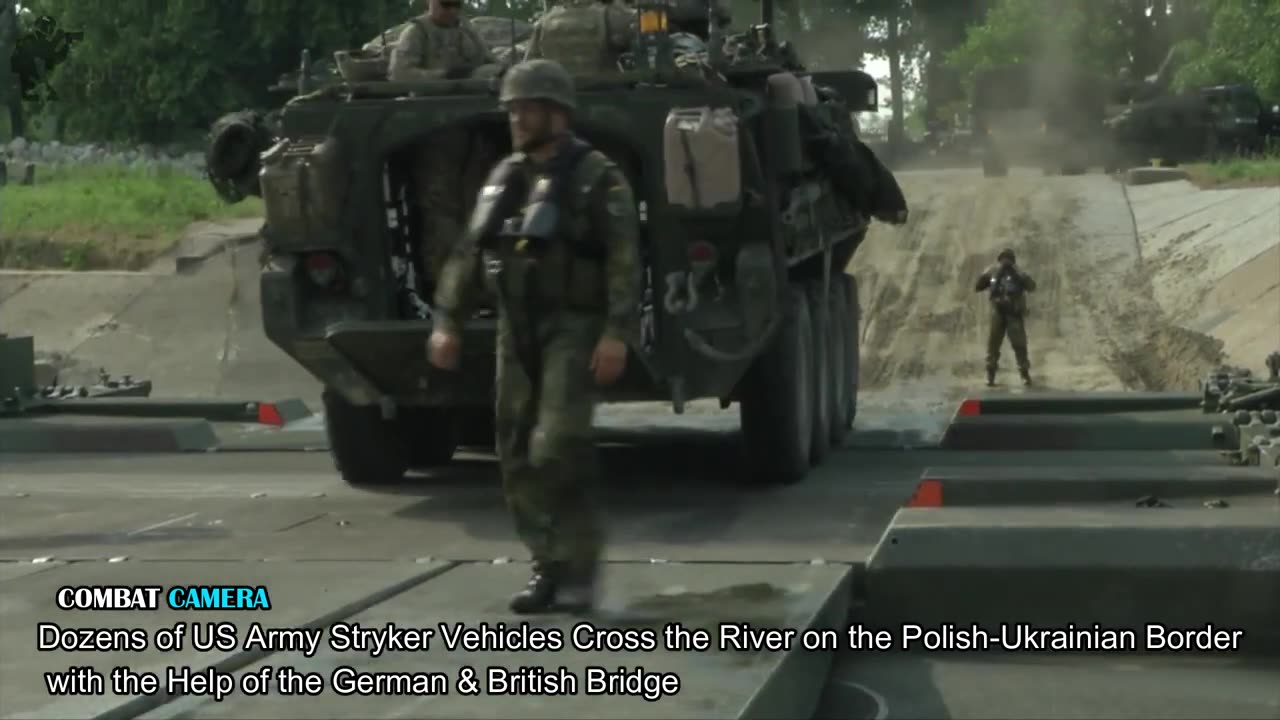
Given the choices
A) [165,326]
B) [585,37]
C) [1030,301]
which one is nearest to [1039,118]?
[1030,301]

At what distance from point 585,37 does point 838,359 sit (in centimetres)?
351

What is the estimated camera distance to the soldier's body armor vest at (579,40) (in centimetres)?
1088

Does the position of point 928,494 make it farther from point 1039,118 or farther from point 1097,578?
point 1039,118

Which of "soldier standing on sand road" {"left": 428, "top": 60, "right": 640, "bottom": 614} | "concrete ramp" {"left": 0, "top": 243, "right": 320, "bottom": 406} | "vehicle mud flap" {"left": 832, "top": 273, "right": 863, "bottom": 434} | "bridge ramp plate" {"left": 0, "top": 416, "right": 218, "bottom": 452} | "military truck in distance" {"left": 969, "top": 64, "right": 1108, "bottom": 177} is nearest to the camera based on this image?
"soldier standing on sand road" {"left": 428, "top": 60, "right": 640, "bottom": 614}

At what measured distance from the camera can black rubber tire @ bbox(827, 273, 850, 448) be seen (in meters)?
13.5

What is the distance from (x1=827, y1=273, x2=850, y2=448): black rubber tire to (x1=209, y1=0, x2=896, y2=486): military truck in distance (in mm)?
2145

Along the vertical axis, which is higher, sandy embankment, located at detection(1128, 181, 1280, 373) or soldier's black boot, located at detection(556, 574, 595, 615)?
soldier's black boot, located at detection(556, 574, 595, 615)

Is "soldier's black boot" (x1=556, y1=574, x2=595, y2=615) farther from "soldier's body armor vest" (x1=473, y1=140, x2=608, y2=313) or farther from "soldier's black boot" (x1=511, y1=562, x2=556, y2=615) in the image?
"soldier's body armor vest" (x1=473, y1=140, x2=608, y2=313)

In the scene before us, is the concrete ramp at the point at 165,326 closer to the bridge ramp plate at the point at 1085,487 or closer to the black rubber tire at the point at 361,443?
the black rubber tire at the point at 361,443

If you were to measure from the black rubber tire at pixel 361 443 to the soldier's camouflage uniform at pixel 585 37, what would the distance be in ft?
6.29

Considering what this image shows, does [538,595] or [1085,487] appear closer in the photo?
[538,595]

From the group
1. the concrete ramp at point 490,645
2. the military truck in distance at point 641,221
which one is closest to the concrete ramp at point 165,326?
the military truck in distance at point 641,221

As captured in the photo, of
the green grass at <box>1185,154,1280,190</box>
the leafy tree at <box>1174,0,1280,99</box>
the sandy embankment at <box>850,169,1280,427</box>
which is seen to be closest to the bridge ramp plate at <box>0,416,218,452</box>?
the sandy embankment at <box>850,169,1280,427</box>

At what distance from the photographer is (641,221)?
10578 millimetres
